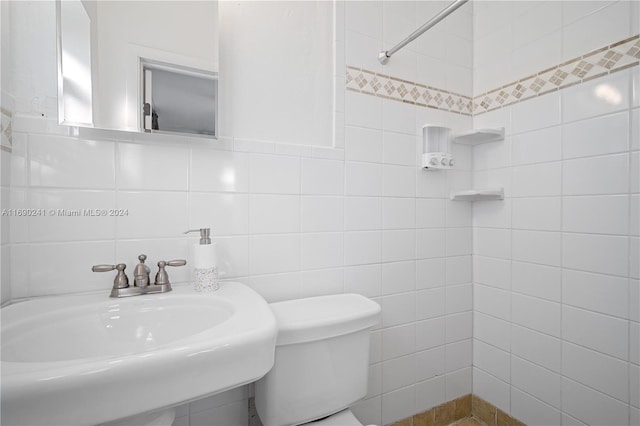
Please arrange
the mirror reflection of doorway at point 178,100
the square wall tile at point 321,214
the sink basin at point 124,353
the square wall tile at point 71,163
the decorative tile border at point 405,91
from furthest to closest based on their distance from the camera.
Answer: the decorative tile border at point 405,91 < the square wall tile at point 321,214 < the mirror reflection of doorway at point 178,100 < the square wall tile at point 71,163 < the sink basin at point 124,353

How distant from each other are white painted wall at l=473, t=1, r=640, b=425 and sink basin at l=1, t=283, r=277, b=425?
124 cm

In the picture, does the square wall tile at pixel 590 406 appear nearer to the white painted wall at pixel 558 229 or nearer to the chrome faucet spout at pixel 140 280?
the white painted wall at pixel 558 229

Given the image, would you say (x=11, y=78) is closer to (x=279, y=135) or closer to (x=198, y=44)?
(x=198, y=44)

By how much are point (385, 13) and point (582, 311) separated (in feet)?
4.86

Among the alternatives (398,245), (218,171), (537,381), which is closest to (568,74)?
(398,245)

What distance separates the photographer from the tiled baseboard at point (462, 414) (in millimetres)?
1392

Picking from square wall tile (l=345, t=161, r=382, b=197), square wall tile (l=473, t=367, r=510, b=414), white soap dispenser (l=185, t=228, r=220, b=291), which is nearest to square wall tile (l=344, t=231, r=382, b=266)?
square wall tile (l=345, t=161, r=382, b=197)

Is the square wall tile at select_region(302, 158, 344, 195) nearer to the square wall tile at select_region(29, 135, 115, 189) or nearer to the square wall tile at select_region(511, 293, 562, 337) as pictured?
the square wall tile at select_region(29, 135, 115, 189)

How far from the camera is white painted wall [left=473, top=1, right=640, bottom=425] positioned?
42.2 inches

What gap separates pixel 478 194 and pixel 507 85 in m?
0.54

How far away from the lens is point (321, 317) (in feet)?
3.02

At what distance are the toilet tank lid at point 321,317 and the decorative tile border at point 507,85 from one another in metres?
0.87

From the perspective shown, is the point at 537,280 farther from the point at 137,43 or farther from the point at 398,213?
the point at 137,43

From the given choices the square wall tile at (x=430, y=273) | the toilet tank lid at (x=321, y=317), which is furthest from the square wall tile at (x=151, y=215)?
the square wall tile at (x=430, y=273)
